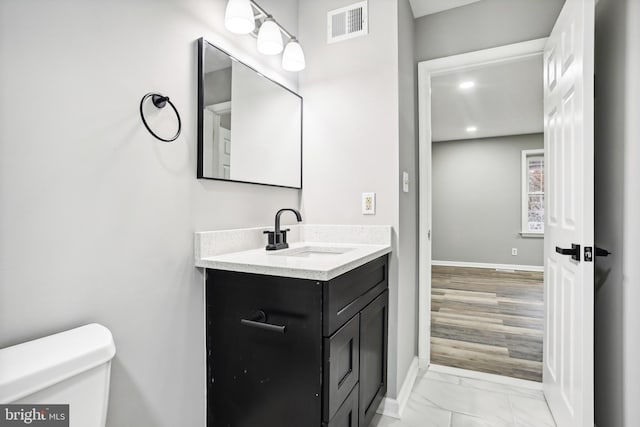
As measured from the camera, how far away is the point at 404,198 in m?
1.95

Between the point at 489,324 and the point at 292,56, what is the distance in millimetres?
2977

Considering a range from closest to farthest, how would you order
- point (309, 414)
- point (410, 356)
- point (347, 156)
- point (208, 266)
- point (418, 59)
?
1. point (309, 414)
2. point (208, 266)
3. point (347, 156)
4. point (410, 356)
5. point (418, 59)

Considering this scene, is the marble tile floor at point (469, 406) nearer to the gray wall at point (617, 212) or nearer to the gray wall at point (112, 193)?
the gray wall at point (617, 212)

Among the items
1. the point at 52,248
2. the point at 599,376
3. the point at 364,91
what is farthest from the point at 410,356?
the point at 52,248

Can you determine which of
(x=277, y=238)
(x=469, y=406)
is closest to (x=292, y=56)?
(x=277, y=238)

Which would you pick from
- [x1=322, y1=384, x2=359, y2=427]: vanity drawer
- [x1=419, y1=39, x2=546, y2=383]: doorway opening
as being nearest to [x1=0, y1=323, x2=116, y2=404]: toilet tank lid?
[x1=322, y1=384, x2=359, y2=427]: vanity drawer

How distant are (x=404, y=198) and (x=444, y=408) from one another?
4.05ft

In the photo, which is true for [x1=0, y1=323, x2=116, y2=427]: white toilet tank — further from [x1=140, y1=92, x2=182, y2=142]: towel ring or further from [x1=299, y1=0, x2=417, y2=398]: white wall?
[x1=299, y1=0, x2=417, y2=398]: white wall

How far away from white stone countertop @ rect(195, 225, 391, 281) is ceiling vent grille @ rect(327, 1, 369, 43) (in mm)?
1148

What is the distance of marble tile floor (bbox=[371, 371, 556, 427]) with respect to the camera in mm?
1737

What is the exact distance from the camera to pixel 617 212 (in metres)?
1.38

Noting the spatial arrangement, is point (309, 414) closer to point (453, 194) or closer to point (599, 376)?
point (599, 376)

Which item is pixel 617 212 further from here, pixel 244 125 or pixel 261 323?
pixel 244 125

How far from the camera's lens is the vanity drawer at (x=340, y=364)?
1.12 m
